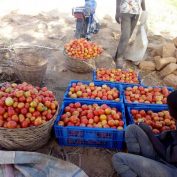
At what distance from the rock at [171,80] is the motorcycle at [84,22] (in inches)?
86.9

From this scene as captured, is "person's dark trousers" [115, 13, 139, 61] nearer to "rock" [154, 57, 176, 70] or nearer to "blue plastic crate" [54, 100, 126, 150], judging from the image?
"rock" [154, 57, 176, 70]

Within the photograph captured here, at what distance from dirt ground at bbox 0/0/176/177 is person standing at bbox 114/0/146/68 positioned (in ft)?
1.32

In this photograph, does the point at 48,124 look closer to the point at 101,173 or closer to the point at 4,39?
the point at 101,173

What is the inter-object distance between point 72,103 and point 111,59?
2577mm

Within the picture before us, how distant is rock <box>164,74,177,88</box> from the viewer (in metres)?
5.51

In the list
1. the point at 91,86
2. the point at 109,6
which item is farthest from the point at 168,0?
the point at 91,86

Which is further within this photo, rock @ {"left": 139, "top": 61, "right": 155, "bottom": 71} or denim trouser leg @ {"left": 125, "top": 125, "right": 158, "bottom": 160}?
rock @ {"left": 139, "top": 61, "right": 155, "bottom": 71}

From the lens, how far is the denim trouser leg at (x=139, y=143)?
10.1 feet

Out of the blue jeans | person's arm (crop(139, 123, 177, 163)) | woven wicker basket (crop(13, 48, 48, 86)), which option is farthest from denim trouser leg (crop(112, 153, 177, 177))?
woven wicker basket (crop(13, 48, 48, 86))

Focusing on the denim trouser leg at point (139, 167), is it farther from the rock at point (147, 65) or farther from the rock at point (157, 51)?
the rock at point (157, 51)

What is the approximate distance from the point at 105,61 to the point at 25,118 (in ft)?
11.0

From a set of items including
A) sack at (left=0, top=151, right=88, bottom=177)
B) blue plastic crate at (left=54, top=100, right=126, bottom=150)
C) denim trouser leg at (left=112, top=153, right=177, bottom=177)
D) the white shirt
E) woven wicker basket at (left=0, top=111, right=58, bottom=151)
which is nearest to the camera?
denim trouser leg at (left=112, top=153, right=177, bottom=177)

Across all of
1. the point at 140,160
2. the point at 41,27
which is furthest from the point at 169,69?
the point at 41,27

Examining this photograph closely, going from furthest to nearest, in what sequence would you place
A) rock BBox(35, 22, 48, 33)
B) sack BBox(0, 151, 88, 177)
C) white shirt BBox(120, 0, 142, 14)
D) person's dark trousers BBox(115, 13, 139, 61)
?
rock BBox(35, 22, 48, 33), person's dark trousers BBox(115, 13, 139, 61), white shirt BBox(120, 0, 142, 14), sack BBox(0, 151, 88, 177)
